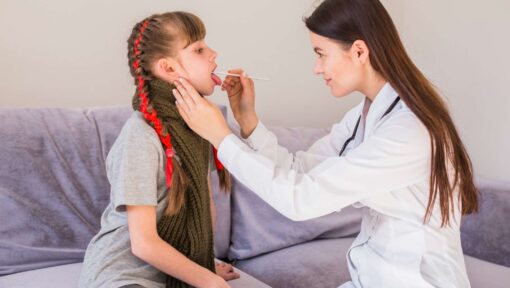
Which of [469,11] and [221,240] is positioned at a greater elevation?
[469,11]

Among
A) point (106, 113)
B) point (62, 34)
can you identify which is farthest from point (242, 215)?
point (62, 34)

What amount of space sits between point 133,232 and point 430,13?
6.29ft

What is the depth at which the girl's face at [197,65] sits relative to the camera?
4.75 ft

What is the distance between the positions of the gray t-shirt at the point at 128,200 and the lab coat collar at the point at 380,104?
47 cm

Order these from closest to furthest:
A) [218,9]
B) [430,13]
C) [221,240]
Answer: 1. [221,240]
2. [218,9]
3. [430,13]

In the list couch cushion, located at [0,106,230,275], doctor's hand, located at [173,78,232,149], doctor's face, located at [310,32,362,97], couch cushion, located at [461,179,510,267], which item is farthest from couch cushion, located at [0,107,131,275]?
couch cushion, located at [461,179,510,267]

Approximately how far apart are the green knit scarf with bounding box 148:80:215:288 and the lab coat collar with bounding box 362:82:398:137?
1.33 ft

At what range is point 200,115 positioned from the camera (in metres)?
1.32

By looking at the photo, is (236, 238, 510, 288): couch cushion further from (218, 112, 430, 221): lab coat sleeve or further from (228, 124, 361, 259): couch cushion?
(218, 112, 430, 221): lab coat sleeve

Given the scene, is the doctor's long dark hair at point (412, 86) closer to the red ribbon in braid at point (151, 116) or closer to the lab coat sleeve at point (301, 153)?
the lab coat sleeve at point (301, 153)

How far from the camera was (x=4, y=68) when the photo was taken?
1997mm

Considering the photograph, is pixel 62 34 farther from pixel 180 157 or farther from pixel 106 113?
pixel 180 157

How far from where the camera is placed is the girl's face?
1.45 m

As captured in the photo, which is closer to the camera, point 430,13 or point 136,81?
point 136,81
